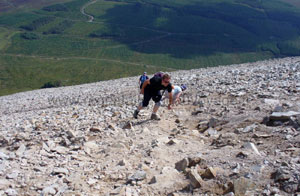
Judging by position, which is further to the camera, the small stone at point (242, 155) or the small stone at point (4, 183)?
the small stone at point (242, 155)

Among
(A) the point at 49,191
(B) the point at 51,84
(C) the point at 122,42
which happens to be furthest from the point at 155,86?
(C) the point at 122,42

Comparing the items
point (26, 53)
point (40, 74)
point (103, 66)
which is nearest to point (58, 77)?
point (40, 74)

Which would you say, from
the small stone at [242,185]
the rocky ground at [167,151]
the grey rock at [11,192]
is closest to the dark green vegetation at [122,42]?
the rocky ground at [167,151]

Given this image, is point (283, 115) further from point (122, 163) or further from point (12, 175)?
point (12, 175)

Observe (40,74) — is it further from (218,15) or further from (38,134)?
(218,15)

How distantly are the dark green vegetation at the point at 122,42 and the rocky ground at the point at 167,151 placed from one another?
93108mm

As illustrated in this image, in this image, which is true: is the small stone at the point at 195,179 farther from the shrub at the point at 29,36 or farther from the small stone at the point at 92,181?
the shrub at the point at 29,36

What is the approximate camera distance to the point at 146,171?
25.7ft

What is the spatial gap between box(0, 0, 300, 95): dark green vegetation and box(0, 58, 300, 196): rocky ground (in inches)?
3666

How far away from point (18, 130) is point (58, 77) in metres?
104

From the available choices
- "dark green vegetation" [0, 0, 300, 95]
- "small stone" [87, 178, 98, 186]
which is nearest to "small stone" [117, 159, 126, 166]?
"small stone" [87, 178, 98, 186]

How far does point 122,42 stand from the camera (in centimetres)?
15612

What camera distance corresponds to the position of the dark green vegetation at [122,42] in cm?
11975

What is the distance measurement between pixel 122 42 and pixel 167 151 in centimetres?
15138
